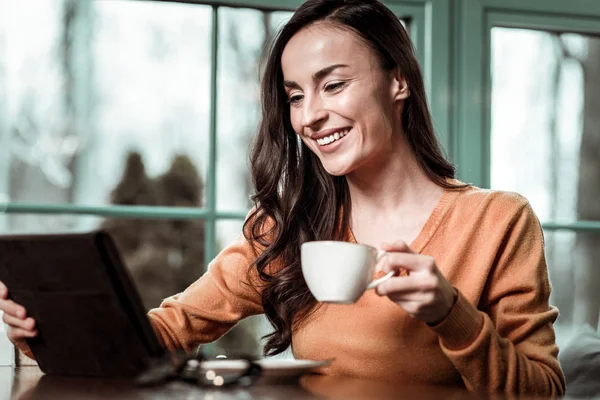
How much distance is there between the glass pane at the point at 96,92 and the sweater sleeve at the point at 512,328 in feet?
4.28

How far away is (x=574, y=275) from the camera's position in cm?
295

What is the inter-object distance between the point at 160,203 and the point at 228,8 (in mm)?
699

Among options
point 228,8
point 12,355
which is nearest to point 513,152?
point 228,8

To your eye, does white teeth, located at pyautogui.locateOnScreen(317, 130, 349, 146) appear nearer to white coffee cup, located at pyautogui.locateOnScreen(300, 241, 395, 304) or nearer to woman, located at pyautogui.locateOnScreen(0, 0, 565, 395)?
woman, located at pyautogui.locateOnScreen(0, 0, 565, 395)

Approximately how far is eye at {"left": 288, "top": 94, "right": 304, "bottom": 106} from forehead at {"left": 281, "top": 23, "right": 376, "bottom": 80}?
40 millimetres

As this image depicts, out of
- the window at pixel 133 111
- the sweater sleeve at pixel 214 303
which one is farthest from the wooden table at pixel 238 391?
the window at pixel 133 111

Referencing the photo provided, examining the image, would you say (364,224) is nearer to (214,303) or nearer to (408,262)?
(214,303)

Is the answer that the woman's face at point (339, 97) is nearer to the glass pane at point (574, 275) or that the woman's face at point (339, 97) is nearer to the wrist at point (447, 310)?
the wrist at point (447, 310)

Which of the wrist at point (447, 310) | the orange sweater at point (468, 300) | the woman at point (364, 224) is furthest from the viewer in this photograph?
the woman at point (364, 224)

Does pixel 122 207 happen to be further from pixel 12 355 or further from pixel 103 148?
pixel 12 355

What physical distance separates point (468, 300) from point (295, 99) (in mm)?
574

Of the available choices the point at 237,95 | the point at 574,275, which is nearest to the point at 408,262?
the point at 237,95

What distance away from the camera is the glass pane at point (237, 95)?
2.77 m

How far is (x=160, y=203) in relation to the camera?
3.04 meters
